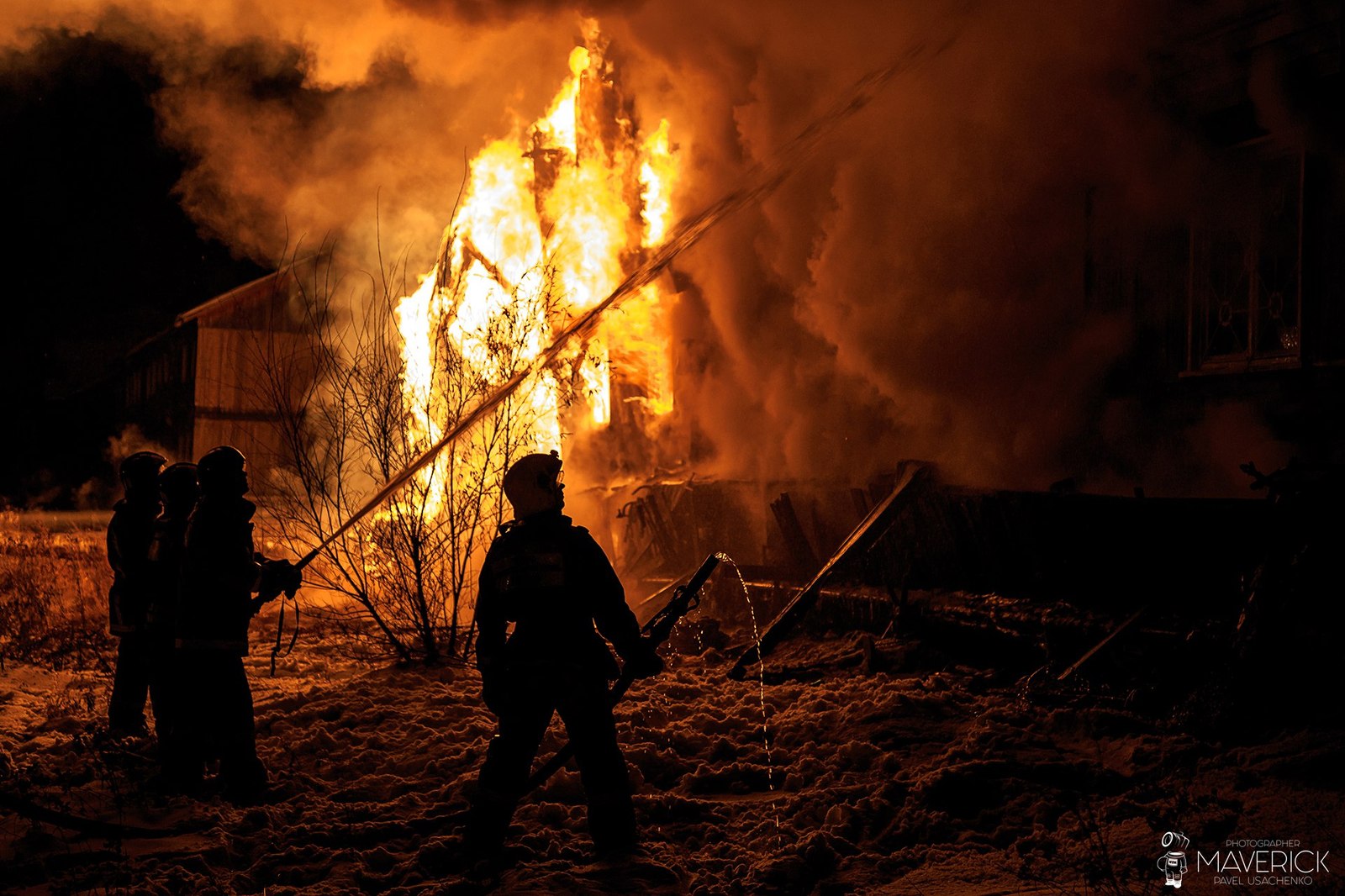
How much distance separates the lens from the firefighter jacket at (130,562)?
20.4ft

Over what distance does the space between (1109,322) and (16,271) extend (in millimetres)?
34846

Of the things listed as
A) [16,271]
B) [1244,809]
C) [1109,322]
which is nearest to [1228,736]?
[1244,809]

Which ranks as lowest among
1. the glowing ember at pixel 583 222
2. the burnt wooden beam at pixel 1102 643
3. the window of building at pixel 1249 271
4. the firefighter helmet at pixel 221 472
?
the burnt wooden beam at pixel 1102 643

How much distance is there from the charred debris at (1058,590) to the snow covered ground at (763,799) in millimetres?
241

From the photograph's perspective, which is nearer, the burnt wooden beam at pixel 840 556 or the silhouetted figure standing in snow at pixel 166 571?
the silhouetted figure standing in snow at pixel 166 571

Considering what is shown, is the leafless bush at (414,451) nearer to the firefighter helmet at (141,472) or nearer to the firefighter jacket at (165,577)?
the firefighter helmet at (141,472)

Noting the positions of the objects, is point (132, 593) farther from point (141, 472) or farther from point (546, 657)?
point (546, 657)

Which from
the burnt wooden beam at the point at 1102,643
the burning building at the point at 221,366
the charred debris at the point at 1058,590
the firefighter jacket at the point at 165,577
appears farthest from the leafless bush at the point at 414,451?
the burning building at the point at 221,366

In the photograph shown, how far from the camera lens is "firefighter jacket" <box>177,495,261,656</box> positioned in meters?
5.39

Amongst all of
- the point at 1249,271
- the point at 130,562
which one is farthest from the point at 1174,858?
the point at 130,562

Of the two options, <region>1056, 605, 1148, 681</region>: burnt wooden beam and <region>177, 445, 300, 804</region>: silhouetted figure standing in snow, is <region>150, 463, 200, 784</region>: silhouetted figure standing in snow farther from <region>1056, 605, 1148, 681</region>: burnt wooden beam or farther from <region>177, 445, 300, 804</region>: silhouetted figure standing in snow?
<region>1056, 605, 1148, 681</region>: burnt wooden beam

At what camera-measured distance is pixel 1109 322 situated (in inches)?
308

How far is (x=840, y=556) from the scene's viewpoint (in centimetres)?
746

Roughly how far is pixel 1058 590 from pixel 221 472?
5009 millimetres
